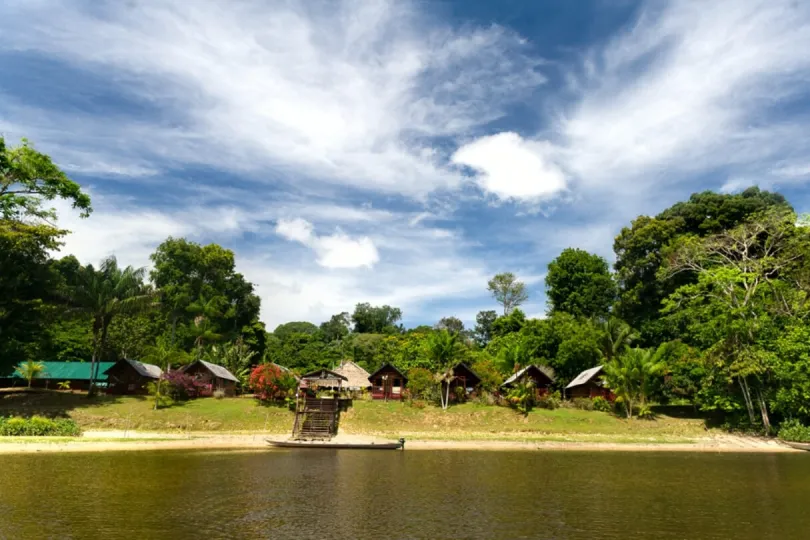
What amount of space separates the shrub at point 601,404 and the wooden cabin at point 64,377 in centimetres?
4748

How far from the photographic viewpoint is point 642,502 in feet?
54.2

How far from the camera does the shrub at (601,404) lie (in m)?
41.2

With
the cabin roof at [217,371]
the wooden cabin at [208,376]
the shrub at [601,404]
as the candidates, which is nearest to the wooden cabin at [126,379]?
the wooden cabin at [208,376]

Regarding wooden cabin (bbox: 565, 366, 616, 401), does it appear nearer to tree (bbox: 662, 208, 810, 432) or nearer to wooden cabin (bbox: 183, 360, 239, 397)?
tree (bbox: 662, 208, 810, 432)

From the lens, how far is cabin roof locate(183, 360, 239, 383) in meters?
45.3

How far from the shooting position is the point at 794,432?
32719mm

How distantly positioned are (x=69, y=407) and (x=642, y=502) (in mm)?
39256

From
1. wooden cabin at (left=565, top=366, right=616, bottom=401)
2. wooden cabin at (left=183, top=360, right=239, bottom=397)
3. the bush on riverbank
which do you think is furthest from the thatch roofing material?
the bush on riverbank

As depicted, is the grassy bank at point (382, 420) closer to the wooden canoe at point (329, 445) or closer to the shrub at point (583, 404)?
the shrub at point (583, 404)

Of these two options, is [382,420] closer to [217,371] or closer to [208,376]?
[208,376]

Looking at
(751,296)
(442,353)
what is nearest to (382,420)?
(442,353)

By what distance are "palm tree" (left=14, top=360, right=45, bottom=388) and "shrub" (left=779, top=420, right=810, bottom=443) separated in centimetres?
→ 6343

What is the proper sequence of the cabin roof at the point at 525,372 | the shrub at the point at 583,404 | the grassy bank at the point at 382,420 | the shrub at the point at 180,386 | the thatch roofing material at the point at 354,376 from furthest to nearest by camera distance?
the thatch roofing material at the point at 354,376 < the cabin roof at the point at 525,372 < the shrub at the point at 583,404 < the shrub at the point at 180,386 < the grassy bank at the point at 382,420

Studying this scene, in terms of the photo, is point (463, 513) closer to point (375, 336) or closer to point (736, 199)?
point (736, 199)
